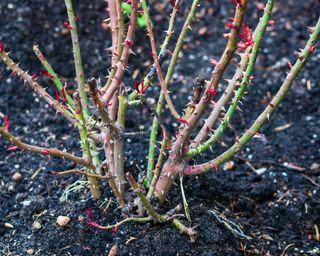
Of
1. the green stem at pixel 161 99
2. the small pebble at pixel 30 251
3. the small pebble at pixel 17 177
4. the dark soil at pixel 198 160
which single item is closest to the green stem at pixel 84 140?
the dark soil at pixel 198 160

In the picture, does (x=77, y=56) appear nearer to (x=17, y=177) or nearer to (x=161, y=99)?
(x=161, y=99)

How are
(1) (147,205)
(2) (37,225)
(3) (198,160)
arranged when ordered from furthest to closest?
1. (3) (198,160)
2. (2) (37,225)
3. (1) (147,205)

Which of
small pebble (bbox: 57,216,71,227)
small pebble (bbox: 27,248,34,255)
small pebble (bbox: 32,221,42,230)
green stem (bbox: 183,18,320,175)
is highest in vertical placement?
green stem (bbox: 183,18,320,175)

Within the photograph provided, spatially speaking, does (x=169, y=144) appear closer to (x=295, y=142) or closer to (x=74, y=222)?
(x=74, y=222)

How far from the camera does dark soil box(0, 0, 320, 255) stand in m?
2.14

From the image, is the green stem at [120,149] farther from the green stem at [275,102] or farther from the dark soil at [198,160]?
the green stem at [275,102]

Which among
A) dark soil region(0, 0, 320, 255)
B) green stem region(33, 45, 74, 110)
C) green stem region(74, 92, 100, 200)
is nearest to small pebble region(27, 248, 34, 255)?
dark soil region(0, 0, 320, 255)

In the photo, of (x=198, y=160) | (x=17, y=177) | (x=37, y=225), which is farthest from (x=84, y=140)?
(x=198, y=160)

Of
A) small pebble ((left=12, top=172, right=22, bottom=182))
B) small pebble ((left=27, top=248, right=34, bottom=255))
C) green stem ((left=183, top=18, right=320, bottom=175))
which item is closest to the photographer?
green stem ((left=183, top=18, right=320, bottom=175))

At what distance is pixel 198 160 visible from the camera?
8.75ft

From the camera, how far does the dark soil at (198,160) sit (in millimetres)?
2137

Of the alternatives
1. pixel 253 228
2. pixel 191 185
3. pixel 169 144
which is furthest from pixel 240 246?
pixel 169 144

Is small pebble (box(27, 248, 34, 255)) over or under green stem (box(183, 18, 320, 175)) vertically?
under

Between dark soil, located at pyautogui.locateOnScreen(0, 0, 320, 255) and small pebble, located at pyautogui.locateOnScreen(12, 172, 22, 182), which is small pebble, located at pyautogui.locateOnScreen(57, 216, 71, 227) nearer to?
dark soil, located at pyautogui.locateOnScreen(0, 0, 320, 255)
